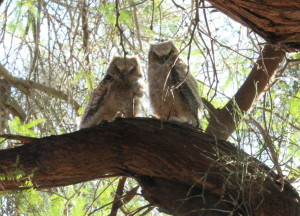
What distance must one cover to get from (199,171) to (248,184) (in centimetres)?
39

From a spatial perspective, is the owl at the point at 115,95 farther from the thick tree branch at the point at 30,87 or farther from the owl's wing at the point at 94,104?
the thick tree branch at the point at 30,87

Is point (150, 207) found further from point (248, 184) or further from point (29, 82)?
point (29, 82)

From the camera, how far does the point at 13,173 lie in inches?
110

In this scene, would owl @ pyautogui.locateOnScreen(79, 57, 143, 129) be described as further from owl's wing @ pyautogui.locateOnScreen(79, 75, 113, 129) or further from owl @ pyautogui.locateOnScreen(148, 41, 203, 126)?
owl @ pyautogui.locateOnScreen(148, 41, 203, 126)

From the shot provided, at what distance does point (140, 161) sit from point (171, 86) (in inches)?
45.8

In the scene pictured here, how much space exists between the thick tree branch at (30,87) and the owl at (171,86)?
0.68 meters

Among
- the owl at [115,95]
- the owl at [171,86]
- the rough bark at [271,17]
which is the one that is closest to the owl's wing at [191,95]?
the owl at [171,86]

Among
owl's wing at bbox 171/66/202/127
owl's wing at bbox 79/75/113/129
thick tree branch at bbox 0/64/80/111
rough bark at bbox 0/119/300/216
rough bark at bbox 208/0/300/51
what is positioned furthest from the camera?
thick tree branch at bbox 0/64/80/111

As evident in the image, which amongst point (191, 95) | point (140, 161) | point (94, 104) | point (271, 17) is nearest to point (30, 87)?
point (94, 104)

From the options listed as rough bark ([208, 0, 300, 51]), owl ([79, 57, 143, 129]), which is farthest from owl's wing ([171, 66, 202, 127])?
rough bark ([208, 0, 300, 51])

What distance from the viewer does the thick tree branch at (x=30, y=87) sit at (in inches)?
171

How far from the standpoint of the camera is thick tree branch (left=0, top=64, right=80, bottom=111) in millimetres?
4344

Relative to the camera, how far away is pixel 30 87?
4469mm

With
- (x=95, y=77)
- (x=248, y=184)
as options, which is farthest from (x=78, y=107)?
(x=248, y=184)
